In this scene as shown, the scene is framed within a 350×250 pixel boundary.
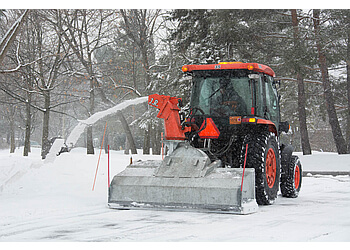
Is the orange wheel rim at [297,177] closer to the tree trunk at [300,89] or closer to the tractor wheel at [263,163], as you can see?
the tractor wheel at [263,163]

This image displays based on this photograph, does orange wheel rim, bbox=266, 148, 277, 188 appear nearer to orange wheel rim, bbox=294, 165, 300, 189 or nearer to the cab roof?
the cab roof

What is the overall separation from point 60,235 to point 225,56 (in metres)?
17.2

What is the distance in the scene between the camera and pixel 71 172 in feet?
42.7

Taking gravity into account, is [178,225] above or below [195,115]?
below

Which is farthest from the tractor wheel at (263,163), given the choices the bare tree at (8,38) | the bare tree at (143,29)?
the bare tree at (143,29)

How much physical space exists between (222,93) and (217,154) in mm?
1150

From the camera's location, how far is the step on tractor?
6656mm

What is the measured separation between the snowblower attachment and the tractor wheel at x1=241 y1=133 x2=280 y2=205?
50 cm

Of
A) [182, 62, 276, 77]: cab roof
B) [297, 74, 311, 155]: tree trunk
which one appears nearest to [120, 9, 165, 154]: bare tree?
[297, 74, 311, 155]: tree trunk

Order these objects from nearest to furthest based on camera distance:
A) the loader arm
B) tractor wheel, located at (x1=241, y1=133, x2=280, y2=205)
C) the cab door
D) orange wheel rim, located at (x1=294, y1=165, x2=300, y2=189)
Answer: tractor wheel, located at (x1=241, y1=133, x2=280, y2=205)
the loader arm
the cab door
orange wheel rim, located at (x1=294, y1=165, x2=300, y2=189)

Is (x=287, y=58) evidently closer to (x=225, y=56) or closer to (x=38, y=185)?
(x=225, y=56)

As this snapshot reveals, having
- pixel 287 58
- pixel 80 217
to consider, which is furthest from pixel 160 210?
pixel 287 58

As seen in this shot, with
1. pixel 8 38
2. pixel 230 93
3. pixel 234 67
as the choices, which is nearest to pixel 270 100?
pixel 230 93

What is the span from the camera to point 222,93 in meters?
8.25
